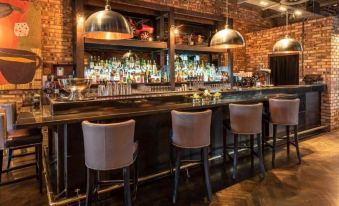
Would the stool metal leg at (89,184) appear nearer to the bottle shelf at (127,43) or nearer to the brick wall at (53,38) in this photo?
the bottle shelf at (127,43)

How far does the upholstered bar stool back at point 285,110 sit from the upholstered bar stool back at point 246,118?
28.9 inches

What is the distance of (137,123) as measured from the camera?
125 inches

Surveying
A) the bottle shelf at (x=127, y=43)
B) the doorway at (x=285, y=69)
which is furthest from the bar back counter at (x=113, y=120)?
the doorway at (x=285, y=69)

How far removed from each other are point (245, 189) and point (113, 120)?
185 cm

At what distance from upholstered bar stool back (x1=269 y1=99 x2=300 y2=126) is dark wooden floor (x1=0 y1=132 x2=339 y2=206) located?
2.25ft

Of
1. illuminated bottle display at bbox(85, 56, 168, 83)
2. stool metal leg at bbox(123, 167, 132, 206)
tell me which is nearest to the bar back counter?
stool metal leg at bbox(123, 167, 132, 206)

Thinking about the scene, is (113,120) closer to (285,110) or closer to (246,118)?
(246,118)

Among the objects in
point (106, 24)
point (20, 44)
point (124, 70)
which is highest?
point (20, 44)

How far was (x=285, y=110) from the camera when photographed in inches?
157

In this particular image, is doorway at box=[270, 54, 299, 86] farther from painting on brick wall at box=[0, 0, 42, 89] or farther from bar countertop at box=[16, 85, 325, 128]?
painting on brick wall at box=[0, 0, 42, 89]

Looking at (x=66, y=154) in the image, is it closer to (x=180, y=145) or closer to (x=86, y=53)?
(x=180, y=145)

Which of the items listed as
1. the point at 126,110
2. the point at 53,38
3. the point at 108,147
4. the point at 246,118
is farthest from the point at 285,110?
the point at 53,38

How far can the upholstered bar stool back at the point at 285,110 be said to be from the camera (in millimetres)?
3964

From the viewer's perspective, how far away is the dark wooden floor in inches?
114
